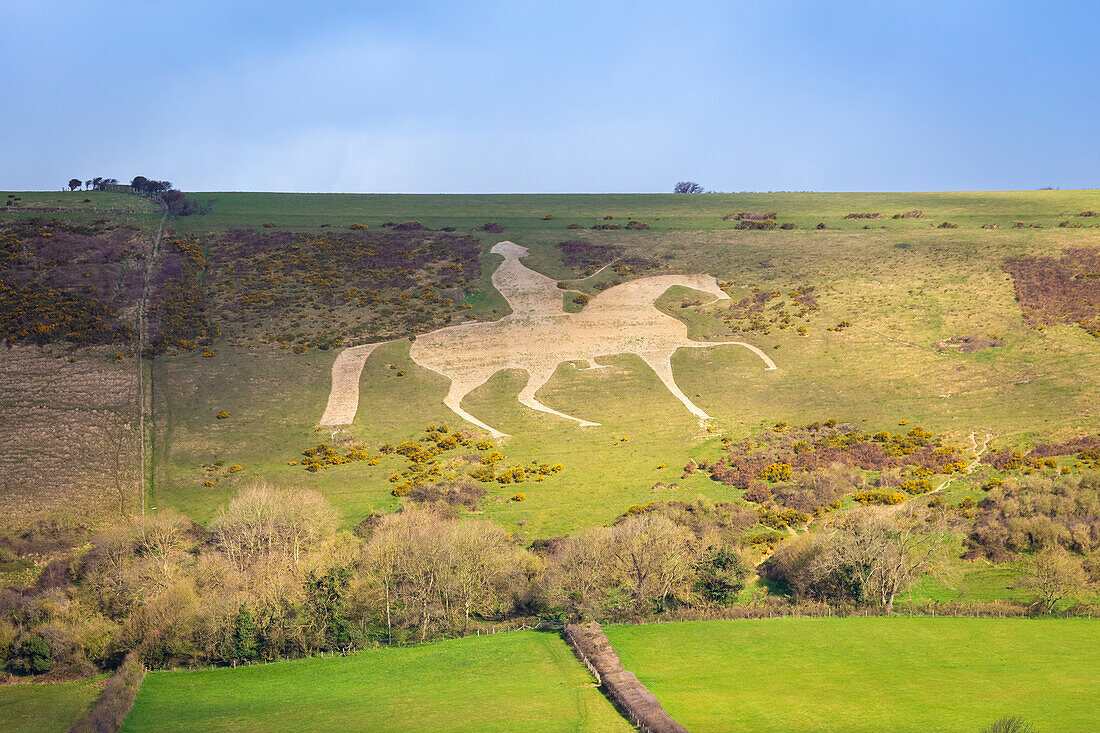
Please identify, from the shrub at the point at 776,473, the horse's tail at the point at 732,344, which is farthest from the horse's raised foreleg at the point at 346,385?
the shrub at the point at 776,473

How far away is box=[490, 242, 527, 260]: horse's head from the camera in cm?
10531

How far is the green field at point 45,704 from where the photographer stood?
129ft

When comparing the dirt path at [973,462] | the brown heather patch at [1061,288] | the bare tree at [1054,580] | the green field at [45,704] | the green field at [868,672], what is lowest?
the green field at [45,704]

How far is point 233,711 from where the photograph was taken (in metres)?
40.0

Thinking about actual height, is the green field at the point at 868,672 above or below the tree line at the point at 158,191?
below

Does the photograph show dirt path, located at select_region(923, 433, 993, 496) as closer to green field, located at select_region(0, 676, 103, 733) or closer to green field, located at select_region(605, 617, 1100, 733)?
green field, located at select_region(605, 617, 1100, 733)

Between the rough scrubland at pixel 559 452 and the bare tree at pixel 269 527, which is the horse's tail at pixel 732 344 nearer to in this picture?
the rough scrubland at pixel 559 452

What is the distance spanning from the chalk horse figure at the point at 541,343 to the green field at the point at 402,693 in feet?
97.5

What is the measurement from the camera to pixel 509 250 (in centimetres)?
10694

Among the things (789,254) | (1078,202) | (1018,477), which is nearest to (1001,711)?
(1018,477)

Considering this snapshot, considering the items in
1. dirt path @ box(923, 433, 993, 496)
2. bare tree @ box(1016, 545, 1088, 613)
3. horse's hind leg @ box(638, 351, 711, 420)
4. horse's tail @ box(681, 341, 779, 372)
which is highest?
horse's tail @ box(681, 341, 779, 372)

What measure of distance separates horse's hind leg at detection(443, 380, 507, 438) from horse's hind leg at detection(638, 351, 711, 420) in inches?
629

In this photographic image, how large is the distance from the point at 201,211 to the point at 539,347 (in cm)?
5678

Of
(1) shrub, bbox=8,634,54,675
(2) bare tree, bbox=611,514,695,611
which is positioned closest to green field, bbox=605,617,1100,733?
(2) bare tree, bbox=611,514,695,611
